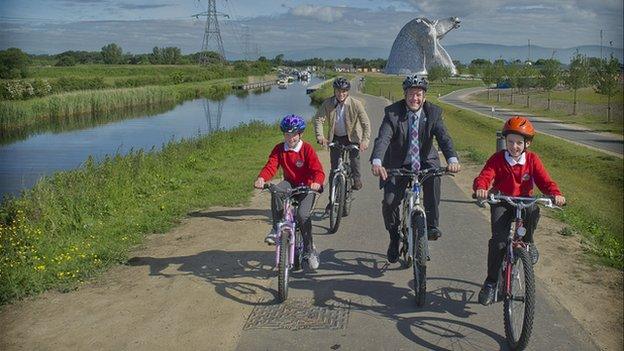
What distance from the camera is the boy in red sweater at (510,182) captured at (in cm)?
467

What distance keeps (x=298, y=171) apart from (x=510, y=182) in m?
2.08

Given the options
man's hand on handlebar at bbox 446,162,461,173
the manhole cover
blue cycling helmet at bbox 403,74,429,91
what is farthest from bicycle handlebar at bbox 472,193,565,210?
the manhole cover

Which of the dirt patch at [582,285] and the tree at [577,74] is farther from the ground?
the tree at [577,74]

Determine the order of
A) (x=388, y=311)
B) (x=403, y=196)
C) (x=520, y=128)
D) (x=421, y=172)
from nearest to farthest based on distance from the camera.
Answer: (x=520, y=128), (x=388, y=311), (x=421, y=172), (x=403, y=196)

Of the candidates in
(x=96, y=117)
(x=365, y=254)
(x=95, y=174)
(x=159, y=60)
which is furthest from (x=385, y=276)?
(x=159, y=60)

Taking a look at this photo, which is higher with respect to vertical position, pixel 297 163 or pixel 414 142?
pixel 414 142

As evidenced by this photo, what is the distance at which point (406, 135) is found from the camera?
569 cm

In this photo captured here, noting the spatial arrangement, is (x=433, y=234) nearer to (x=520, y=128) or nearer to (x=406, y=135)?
(x=406, y=135)

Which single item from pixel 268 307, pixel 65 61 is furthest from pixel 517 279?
pixel 65 61

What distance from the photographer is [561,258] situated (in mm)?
6504

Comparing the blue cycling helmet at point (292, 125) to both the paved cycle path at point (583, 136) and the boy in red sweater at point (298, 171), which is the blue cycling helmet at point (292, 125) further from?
the paved cycle path at point (583, 136)

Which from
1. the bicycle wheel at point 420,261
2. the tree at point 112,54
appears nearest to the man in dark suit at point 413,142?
the bicycle wheel at point 420,261

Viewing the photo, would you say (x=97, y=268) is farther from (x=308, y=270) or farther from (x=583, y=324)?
(x=583, y=324)

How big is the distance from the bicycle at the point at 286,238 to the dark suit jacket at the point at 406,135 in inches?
35.1
